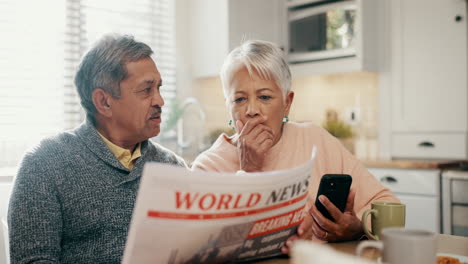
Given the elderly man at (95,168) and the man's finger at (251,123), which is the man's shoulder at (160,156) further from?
the man's finger at (251,123)

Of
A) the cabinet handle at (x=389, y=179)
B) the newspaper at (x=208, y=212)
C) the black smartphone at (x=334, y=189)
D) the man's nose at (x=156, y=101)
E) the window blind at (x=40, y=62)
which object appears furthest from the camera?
the cabinet handle at (x=389, y=179)

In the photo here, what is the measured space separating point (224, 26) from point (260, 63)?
2161 millimetres

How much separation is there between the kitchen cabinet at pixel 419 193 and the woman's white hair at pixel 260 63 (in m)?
1.77

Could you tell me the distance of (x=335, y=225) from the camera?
1.19 m

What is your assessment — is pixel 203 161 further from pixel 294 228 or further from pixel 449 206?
pixel 449 206

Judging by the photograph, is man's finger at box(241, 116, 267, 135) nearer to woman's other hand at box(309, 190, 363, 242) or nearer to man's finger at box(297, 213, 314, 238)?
woman's other hand at box(309, 190, 363, 242)

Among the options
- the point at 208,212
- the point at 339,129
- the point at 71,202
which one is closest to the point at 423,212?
the point at 339,129

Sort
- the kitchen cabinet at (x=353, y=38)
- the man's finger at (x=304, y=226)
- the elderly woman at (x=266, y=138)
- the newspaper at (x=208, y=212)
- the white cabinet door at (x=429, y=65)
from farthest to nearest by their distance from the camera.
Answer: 1. the kitchen cabinet at (x=353, y=38)
2. the white cabinet door at (x=429, y=65)
3. the elderly woman at (x=266, y=138)
4. the man's finger at (x=304, y=226)
5. the newspaper at (x=208, y=212)

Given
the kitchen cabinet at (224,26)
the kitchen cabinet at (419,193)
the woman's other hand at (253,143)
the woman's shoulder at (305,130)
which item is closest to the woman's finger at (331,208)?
the woman's other hand at (253,143)

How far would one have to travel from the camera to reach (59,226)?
4.20 ft

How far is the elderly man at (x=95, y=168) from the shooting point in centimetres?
124

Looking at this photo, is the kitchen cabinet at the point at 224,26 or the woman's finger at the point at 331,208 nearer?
the woman's finger at the point at 331,208

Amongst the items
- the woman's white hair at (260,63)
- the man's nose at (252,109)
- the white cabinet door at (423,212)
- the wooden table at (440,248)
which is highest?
A: the woman's white hair at (260,63)

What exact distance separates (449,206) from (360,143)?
903mm
